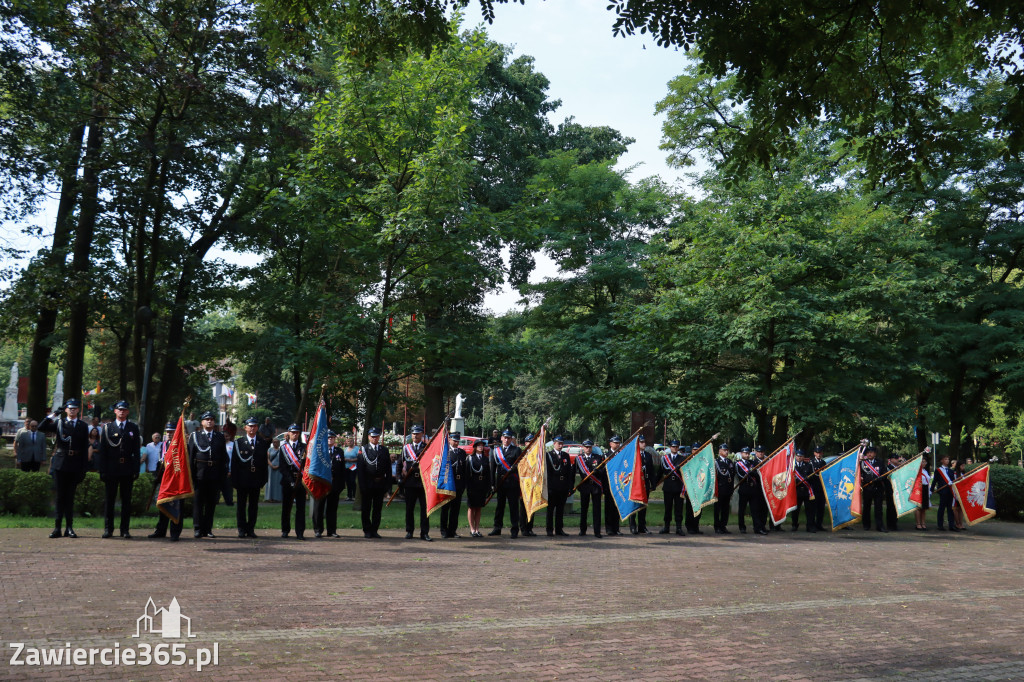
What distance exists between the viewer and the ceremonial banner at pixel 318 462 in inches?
595

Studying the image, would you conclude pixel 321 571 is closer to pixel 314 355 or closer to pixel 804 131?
pixel 314 355

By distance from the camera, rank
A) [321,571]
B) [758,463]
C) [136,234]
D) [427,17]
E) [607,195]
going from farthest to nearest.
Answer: [607,195] → [136,234] → [758,463] → [321,571] → [427,17]

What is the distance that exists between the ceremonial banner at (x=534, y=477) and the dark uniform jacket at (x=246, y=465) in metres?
4.92

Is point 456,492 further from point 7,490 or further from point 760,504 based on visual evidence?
point 7,490

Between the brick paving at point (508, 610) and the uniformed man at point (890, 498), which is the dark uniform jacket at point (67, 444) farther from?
the uniformed man at point (890, 498)

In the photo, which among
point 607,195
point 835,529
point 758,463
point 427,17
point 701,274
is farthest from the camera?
point 607,195

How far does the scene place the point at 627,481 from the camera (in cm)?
1798

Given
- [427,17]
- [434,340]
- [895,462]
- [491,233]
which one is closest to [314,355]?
[434,340]

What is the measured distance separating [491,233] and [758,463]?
8.54 metres

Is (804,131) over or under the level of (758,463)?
over

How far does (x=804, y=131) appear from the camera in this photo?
1022 inches

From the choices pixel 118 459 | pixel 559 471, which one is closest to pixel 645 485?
pixel 559 471

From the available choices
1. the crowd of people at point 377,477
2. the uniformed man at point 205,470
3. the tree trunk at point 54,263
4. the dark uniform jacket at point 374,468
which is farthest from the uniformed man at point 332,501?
the tree trunk at point 54,263

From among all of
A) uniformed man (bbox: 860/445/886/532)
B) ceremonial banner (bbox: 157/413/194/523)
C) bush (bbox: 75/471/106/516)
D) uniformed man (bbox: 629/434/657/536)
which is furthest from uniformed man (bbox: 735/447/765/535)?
bush (bbox: 75/471/106/516)
